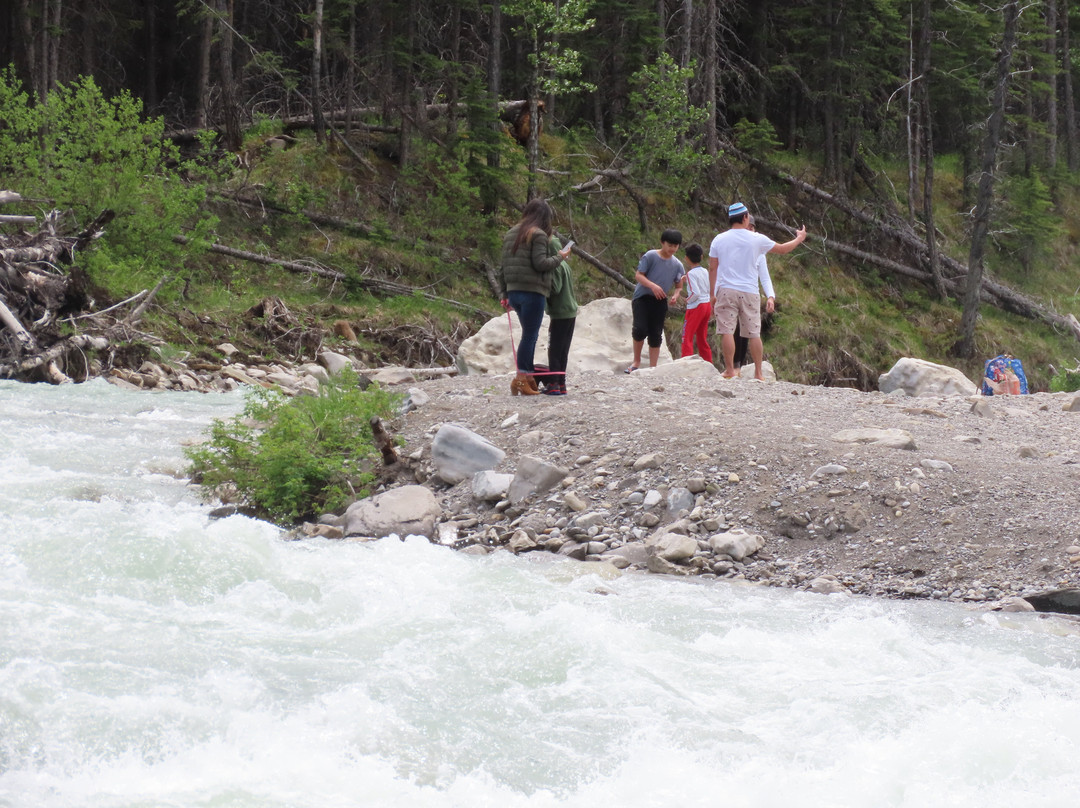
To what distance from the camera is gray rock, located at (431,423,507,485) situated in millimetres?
7764

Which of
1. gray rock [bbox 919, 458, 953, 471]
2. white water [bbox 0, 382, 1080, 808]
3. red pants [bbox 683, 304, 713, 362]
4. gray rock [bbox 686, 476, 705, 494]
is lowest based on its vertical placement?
white water [bbox 0, 382, 1080, 808]

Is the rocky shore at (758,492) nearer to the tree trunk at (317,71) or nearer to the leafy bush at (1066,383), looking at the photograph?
the leafy bush at (1066,383)

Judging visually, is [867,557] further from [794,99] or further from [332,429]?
[794,99]

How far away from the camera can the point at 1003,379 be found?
14570 millimetres

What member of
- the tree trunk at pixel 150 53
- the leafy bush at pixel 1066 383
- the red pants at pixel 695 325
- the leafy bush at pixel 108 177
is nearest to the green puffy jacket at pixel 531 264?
the red pants at pixel 695 325

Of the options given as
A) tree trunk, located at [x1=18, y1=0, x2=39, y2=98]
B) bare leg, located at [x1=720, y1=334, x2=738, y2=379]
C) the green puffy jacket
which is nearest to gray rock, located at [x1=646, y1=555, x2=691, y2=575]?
the green puffy jacket

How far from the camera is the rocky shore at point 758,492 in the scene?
6.03 meters

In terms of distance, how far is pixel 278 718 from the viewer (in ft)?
13.1

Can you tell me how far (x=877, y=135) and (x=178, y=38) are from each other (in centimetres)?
2052

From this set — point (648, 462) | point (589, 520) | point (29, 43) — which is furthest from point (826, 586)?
point (29, 43)

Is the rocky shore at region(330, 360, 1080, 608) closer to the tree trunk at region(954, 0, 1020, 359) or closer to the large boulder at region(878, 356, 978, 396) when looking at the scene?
the large boulder at region(878, 356, 978, 396)

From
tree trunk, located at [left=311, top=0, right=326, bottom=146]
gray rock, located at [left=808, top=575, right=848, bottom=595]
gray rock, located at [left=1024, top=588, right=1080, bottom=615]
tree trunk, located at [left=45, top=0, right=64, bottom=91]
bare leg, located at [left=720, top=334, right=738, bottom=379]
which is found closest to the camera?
gray rock, located at [left=1024, top=588, right=1080, bottom=615]

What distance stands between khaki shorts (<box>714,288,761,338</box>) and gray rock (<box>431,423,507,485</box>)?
389 centimetres

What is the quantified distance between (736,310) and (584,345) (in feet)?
11.4
